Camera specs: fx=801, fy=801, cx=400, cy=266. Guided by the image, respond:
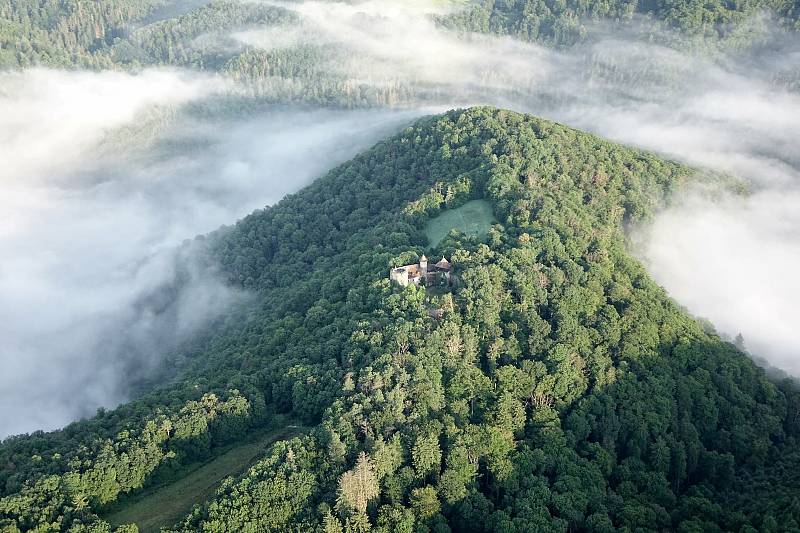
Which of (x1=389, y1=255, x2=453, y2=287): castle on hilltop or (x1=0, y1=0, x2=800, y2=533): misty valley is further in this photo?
(x1=389, y1=255, x2=453, y2=287): castle on hilltop

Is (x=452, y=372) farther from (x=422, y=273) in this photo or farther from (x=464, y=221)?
(x=464, y=221)

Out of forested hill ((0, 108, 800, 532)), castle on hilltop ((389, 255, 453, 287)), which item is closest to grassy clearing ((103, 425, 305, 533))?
forested hill ((0, 108, 800, 532))

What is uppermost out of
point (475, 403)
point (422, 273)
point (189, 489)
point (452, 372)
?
point (422, 273)

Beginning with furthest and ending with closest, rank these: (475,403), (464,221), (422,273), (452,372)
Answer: (464,221)
(422,273)
(452,372)
(475,403)

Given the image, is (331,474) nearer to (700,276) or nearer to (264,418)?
(264,418)

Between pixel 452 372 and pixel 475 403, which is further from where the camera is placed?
pixel 452 372

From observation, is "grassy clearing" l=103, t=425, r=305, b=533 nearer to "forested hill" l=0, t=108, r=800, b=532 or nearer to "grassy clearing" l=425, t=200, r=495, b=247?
"forested hill" l=0, t=108, r=800, b=532

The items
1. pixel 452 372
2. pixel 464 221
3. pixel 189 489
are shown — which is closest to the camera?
pixel 189 489

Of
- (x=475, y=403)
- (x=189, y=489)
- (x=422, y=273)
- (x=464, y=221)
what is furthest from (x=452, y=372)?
(x=464, y=221)
